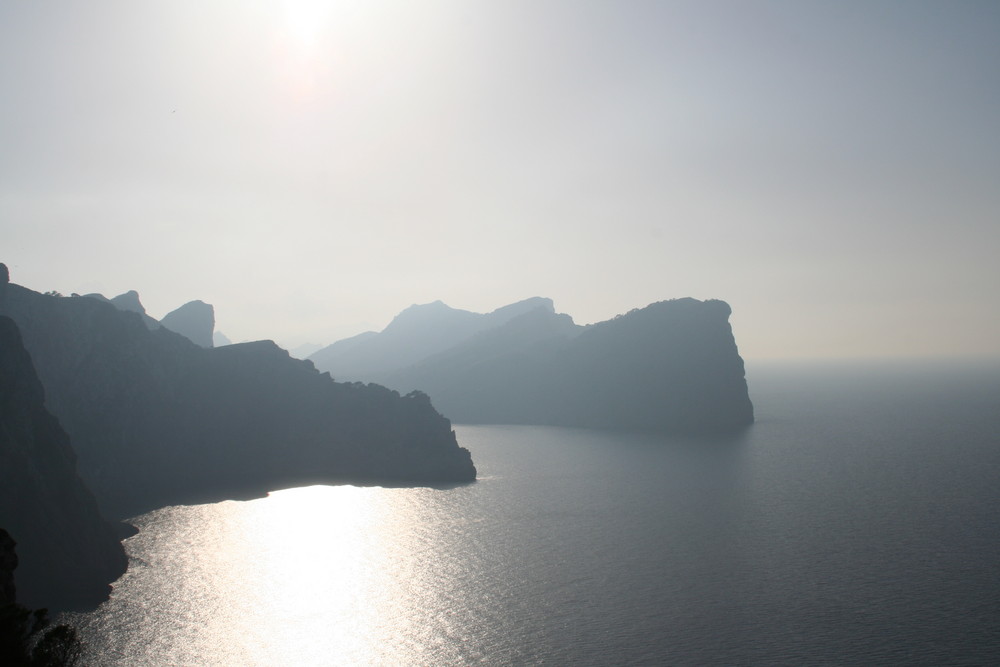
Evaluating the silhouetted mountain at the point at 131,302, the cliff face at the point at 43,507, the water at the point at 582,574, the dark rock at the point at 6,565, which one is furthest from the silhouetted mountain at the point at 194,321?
the dark rock at the point at 6,565

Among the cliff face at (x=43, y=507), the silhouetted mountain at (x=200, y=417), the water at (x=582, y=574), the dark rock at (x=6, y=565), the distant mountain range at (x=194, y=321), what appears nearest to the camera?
the dark rock at (x=6, y=565)

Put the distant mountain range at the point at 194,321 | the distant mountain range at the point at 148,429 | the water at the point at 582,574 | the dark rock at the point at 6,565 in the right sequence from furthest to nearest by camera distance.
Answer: the distant mountain range at the point at 194,321, the distant mountain range at the point at 148,429, the water at the point at 582,574, the dark rock at the point at 6,565

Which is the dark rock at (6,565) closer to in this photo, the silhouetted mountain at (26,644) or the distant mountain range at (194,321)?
the silhouetted mountain at (26,644)

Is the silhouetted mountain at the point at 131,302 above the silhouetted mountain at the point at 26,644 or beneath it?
above

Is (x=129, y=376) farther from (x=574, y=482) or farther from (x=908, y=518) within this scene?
(x=908, y=518)

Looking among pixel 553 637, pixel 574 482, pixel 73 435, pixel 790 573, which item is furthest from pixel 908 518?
pixel 73 435

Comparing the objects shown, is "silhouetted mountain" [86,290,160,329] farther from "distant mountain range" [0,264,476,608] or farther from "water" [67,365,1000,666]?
"water" [67,365,1000,666]

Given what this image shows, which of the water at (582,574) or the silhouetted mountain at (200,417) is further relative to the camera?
the silhouetted mountain at (200,417)
